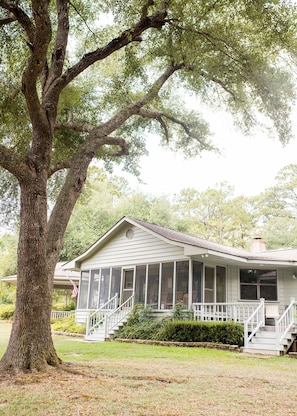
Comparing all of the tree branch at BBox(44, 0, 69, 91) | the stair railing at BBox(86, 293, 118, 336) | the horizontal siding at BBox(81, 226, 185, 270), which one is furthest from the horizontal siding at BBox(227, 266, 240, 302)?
the tree branch at BBox(44, 0, 69, 91)

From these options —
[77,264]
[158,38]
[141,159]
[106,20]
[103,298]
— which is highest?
[106,20]

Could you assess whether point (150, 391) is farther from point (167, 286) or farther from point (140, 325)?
point (167, 286)

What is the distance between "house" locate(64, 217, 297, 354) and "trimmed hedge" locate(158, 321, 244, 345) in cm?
Result: 94

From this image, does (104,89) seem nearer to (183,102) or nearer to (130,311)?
(183,102)

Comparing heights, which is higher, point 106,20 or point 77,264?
point 106,20

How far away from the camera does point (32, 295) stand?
5402 mm

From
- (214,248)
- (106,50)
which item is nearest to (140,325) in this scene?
(214,248)

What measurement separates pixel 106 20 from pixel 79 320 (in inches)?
503

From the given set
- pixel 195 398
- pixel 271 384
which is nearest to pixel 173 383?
pixel 195 398

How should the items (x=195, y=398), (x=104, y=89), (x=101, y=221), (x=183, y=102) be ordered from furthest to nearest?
(x=101, y=221) < (x=183, y=102) < (x=104, y=89) < (x=195, y=398)

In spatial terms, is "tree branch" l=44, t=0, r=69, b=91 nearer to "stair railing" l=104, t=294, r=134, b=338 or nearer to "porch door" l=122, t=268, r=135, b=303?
"stair railing" l=104, t=294, r=134, b=338

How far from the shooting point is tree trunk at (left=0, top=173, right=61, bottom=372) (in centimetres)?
520

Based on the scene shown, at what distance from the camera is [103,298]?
16453 mm

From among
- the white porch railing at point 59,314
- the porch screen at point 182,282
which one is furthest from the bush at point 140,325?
the white porch railing at point 59,314
